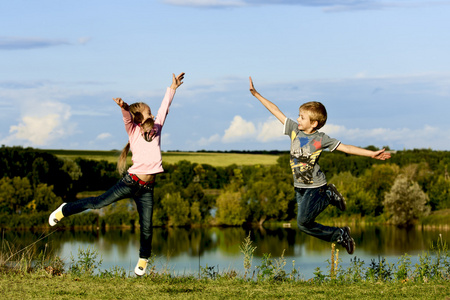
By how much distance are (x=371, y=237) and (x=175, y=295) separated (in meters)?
66.2

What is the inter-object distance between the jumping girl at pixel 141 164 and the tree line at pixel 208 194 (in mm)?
70294

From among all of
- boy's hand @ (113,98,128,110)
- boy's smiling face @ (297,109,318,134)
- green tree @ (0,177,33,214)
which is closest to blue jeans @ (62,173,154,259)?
boy's hand @ (113,98,128,110)

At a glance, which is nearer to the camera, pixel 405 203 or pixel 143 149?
pixel 143 149

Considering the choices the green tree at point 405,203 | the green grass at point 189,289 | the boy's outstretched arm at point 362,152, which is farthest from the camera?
the green tree at point 405,203

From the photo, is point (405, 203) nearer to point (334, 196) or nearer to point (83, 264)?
point (83, 264)

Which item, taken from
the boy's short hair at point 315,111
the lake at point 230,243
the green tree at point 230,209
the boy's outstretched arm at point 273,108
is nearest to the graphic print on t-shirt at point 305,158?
the boy's short hair at point 315,111

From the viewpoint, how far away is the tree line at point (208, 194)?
80.9m

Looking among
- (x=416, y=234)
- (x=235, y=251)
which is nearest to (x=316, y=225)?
(x=235, y=251)

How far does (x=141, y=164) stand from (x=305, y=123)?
7.69ft

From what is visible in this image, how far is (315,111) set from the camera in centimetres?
873

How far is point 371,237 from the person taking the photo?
71938mm

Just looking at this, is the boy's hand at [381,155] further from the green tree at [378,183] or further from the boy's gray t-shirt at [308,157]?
the green tree at [378,183]

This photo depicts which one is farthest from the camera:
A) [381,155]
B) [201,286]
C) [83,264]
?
[83,264]

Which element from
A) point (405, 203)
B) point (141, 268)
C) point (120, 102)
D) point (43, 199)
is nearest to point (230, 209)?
point (405, 203)
